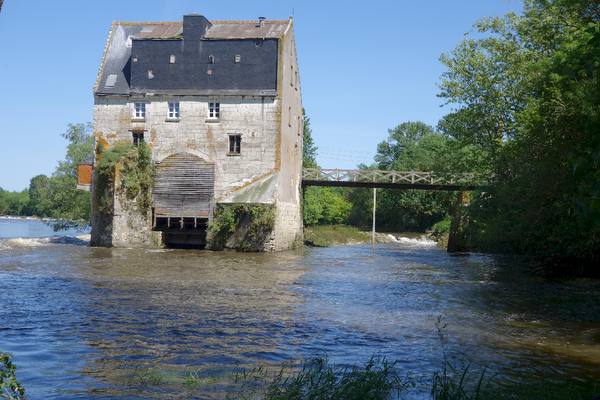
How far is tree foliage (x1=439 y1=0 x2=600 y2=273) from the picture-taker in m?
12.0

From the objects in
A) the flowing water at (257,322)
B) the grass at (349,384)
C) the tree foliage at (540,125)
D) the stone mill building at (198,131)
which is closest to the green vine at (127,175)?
the stone mill building at (198,131)

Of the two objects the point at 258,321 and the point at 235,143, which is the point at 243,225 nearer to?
the point at 235,143

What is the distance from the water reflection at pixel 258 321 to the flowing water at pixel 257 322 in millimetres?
28

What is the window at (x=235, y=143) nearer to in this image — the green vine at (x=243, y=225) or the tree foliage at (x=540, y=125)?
the green vine at (x=243, y=225)

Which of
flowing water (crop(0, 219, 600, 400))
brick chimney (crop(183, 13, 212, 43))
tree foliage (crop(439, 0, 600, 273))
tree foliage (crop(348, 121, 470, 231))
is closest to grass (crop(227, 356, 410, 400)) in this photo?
flowing water (crop(0, 219, 600, 400))

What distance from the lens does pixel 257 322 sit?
9633mm

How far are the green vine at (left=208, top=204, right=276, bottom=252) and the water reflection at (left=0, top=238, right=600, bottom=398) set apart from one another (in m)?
8.31

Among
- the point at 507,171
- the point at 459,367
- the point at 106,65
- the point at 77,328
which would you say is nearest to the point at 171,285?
the point at 77,328

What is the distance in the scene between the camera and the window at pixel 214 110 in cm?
2906

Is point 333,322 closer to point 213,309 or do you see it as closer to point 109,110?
point 213,309

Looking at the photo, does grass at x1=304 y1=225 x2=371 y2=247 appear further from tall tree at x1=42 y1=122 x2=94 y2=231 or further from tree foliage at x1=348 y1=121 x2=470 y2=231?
tall tree at x1=42 y1=122 x2=94 y2=231

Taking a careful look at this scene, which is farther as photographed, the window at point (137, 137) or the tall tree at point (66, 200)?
the tall tree at point (66, 200)

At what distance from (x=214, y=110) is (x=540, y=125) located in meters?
16.8

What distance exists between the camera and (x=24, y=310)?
1029 centimetres
